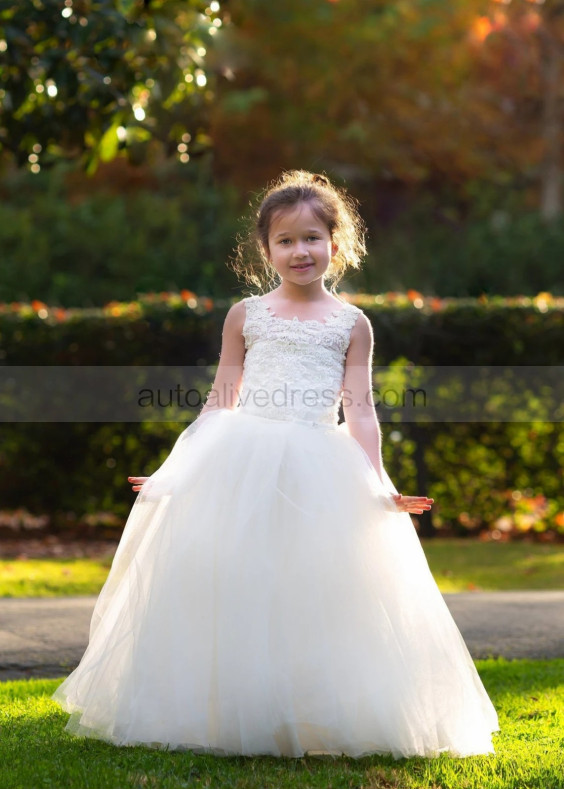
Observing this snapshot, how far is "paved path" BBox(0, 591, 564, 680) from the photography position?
4414 mm

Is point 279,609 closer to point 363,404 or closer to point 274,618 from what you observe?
point 274,618

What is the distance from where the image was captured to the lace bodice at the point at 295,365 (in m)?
3.40

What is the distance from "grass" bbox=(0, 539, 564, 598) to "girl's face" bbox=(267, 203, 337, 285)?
10.8 feet

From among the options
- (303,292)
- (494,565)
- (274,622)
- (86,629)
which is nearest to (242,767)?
(274,622)

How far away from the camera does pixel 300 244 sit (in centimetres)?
349

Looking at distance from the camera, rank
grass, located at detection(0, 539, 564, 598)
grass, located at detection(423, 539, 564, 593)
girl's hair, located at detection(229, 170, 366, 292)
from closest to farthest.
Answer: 1. girl's hair, located at detection(229, 170, 366, 292)
2. grass, located at detection(0, 539, 564, 598)
3. grass, located at detection(423, 539, 564, 593)

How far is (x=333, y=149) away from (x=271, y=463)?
735 inches

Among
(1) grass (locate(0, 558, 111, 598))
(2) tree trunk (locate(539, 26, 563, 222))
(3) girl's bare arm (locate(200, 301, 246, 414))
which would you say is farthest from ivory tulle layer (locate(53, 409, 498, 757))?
(2) tree trunk (locate(539, 26, 563, 222))

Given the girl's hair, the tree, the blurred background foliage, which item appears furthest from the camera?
the blurred background foliage

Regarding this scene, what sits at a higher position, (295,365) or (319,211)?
(319,211)

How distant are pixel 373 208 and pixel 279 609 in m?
19.6

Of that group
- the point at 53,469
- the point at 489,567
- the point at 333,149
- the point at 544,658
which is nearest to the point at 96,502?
the point at 53,469

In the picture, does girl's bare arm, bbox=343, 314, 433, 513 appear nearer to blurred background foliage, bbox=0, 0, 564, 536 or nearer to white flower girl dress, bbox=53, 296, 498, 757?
white flower girl dress, bbox=53, 296, 498, 757

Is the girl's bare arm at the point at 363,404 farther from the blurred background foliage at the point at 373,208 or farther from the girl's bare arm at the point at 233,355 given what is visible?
the blurred background foliage at the point at 373,208
